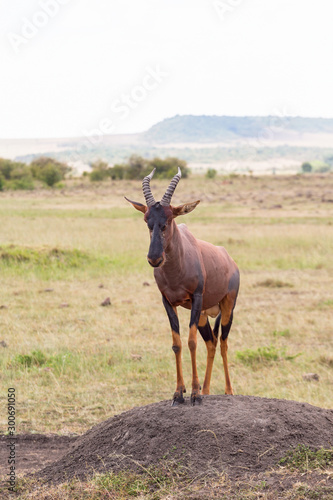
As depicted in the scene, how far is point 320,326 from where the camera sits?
453 inches

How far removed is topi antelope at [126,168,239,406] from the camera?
4988mm

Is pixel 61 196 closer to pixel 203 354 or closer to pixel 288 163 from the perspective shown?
pixel 203 354

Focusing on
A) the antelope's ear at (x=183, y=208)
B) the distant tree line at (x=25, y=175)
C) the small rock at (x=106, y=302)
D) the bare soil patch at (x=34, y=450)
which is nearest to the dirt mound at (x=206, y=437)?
the bare soil patch at (x=34, y=450)

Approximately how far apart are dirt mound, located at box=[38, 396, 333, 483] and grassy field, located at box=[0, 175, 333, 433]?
5.78ft

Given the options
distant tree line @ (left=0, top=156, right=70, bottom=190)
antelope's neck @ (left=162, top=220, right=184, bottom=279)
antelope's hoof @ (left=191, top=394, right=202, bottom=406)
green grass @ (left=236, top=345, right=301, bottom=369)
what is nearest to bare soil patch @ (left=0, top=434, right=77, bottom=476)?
antelope's hoof @ (left=191, top=394, right=202, bottom=406)

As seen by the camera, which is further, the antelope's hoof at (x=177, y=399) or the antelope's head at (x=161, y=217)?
the antelope's hoof at (x=177, y=399)

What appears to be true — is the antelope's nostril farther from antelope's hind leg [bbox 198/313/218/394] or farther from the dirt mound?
antelope's hind leg [bbox 198/313/218/394]

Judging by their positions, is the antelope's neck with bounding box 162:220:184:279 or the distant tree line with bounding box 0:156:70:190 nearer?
the antelope's neck with bounding box 162:220:184:279

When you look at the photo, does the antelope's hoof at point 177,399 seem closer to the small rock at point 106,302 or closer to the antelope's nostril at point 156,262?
the antelope's nostril at point 156,262

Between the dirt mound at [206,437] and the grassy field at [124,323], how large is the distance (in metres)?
1.76

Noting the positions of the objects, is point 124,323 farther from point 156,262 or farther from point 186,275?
point 156,262

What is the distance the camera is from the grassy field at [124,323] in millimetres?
8125

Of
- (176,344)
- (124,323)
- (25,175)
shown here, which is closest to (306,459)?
(176,344)

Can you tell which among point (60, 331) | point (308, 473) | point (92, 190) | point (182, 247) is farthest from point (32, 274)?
point (92, 190)
